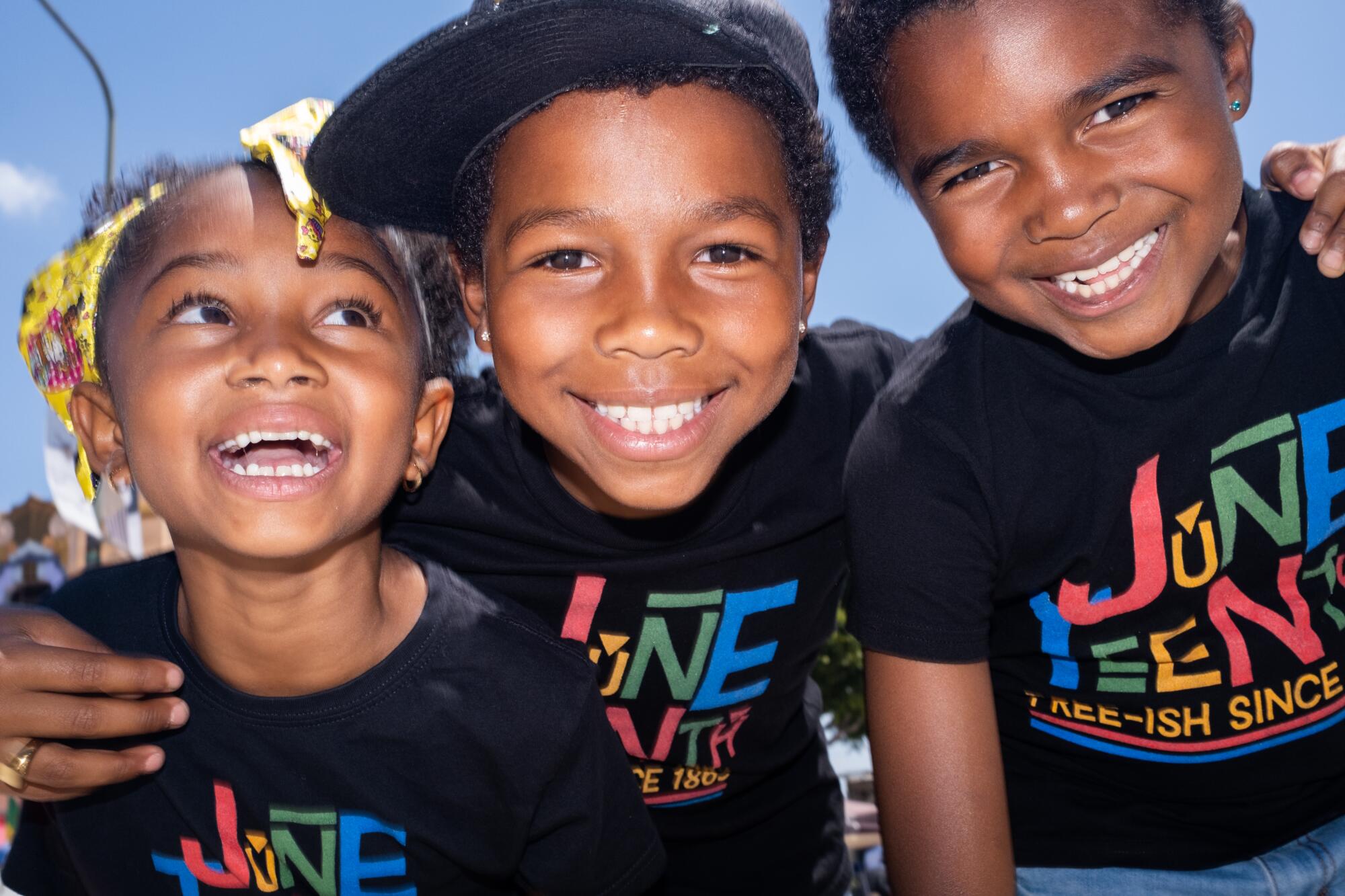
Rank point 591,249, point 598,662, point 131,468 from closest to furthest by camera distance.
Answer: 1. point 591,249
2. point 131,468
3. point 598,662

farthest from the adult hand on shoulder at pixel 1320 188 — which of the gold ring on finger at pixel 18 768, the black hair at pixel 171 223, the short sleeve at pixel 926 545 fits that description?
the gold ring on finger at pixel 18 768

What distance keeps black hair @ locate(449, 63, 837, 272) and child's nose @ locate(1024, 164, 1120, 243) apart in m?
0.48

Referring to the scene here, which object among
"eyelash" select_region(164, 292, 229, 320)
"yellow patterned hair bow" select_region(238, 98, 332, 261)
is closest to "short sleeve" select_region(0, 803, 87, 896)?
"eyelash" select_region(164, 292, 229, 320)

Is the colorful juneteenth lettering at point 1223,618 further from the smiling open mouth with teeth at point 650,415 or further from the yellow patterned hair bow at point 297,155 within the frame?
the yellow patterned hair bow at point 297,155

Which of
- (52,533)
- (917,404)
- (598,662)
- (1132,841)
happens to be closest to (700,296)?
(917,404)

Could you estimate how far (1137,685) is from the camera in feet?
6.93

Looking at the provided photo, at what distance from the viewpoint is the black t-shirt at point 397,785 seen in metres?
2.04

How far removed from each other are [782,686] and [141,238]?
1.69m

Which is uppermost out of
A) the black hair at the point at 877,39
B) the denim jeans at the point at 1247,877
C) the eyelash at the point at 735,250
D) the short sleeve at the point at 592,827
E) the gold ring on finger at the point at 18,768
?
the black hair at the point at 877,39

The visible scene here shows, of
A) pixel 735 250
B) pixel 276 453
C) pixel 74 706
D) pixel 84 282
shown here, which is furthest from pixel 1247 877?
pixel 84 282

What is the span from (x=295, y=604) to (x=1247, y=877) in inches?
80.8

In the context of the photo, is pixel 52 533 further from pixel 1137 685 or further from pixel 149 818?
pixel 1137 685

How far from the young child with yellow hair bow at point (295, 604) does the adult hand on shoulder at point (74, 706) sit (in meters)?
0.06

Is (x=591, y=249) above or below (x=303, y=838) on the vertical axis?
above
